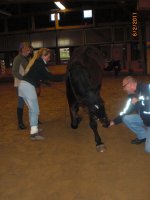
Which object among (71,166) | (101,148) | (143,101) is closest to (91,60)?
(101,148)

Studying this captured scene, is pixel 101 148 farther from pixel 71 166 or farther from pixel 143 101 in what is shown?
pixel 143 101

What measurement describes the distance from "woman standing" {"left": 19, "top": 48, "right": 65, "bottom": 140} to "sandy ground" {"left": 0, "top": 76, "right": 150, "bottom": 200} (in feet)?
1.57

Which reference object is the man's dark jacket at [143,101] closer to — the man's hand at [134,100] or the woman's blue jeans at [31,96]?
A: the man's hand at [134,100]

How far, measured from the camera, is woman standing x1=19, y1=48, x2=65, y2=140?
6004 mm

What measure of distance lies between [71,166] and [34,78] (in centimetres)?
189

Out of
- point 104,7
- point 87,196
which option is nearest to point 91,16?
point 104,7

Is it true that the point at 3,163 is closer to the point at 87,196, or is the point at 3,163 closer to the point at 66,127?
the point at 87,196

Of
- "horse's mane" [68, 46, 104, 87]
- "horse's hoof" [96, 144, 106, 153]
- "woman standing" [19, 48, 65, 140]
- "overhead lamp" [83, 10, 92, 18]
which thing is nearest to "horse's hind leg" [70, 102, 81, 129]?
"horse's mane" [68, 46, 104, 87]

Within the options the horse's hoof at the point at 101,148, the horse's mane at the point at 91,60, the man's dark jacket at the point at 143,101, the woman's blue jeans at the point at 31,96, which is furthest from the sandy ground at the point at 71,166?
the horse's mane at the point at 91,60

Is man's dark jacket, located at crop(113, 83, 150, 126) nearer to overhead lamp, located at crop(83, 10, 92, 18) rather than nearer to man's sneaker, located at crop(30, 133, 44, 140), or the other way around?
man's sneaker, located at crop(30, 133, 44, 140)

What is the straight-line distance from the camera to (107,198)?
374 cm

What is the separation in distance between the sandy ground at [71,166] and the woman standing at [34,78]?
0.48 meters

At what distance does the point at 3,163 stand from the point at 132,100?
199cm

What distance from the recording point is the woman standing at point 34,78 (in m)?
6.00
